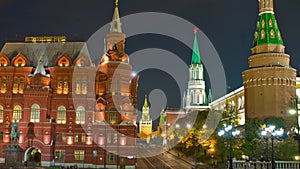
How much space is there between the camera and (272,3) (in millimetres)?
92688

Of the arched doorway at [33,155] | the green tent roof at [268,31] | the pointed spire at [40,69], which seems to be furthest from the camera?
the green tent roof at [268,31]

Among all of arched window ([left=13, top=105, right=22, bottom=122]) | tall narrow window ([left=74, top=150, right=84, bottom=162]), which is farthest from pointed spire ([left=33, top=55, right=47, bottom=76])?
tall narrow window ([left=74, top=150, right=84, bottom=162])

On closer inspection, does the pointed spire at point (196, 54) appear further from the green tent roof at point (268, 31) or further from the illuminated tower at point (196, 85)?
the green tent roof at point (268, 31)

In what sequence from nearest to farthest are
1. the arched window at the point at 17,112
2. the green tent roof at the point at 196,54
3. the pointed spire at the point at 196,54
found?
the arched window at the point at 17,112 < the pointed spire at the point at 196,54 < the green tent roof at the point at 196,54

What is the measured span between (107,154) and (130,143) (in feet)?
14.0

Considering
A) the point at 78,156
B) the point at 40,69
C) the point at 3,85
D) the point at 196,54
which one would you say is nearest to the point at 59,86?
the point at 40,69

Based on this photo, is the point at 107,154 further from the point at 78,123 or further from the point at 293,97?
the point at 293,97

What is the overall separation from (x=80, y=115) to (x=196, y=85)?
80.3m

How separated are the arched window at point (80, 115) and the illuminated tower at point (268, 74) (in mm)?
37959

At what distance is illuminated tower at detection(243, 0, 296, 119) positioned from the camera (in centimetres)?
8456

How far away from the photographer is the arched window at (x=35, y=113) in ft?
225

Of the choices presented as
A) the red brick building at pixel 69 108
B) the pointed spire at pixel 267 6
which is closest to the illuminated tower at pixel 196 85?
the pointed spire at pixel 267 6

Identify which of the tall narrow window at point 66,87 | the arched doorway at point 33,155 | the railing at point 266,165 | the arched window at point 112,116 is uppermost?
the tall narrow window at point 66,87

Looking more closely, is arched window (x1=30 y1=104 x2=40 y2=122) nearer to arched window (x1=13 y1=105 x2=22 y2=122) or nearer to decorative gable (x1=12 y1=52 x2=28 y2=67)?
arched window (x1=13 y1=105 x2=22 y2=122)
